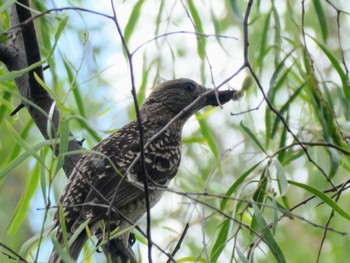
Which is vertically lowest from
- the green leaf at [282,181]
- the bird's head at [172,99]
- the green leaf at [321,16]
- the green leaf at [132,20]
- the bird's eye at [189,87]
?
→ the green leaf at [282,181]

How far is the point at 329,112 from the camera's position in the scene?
3.55 meters

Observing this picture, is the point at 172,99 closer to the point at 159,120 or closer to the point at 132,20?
the point at 159,120

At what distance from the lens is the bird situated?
330 cm

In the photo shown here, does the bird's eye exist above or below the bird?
above

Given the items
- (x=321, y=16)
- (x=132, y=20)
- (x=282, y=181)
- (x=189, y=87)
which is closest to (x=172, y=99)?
(x=189, y=87)

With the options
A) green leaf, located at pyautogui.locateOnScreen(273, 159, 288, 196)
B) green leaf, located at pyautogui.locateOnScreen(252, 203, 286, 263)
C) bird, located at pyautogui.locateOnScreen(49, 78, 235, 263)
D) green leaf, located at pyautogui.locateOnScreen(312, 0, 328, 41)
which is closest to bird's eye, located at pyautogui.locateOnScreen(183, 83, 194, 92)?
bird, located at pyautogui.locateOnScreen(49, 78, 235, 263)

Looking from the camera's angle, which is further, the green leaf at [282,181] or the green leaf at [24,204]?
the green leaf at [24,204]

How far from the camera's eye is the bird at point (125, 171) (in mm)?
3299

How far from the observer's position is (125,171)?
3.50m

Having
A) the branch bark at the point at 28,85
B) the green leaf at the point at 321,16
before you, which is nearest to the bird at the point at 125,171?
the branch bark at the point at 28,85

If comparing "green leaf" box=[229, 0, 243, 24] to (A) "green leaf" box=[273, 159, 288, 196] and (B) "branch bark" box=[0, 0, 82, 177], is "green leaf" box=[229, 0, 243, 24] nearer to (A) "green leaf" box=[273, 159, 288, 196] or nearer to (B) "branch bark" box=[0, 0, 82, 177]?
(A) "green leaf" box=[273, 159, 288, 196]

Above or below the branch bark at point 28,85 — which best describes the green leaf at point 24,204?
below

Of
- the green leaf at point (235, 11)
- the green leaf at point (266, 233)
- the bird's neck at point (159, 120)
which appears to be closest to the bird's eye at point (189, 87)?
the bird's neck at point (159, 120)

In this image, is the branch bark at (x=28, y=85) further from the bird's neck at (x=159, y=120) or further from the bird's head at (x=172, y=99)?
the bird's head at (x=172, y=99)
